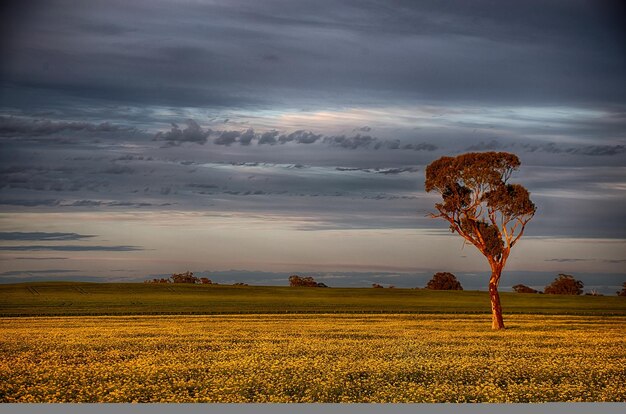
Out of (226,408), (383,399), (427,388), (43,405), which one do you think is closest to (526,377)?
(427,388)

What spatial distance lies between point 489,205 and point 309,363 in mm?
19437

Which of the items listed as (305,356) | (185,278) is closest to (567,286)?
(185,278)

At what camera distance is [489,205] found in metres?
40.1

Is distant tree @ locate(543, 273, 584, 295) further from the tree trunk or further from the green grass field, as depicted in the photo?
the tree trunk

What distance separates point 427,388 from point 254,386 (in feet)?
14.0

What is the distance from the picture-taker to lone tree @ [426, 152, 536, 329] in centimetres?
3950

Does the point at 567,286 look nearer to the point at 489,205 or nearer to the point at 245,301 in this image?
the point at 245,301

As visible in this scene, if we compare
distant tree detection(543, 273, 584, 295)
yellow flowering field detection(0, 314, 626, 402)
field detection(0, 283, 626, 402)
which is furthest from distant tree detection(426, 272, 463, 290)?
yellow flowering field detection(0, 314, 626, 402)

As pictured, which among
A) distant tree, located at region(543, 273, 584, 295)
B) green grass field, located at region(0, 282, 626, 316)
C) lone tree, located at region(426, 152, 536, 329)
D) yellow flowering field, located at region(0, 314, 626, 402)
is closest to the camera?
yellow flowering field, located at region(0, 314, 626, 402)

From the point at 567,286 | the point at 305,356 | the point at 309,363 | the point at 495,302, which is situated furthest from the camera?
the point at 567,286

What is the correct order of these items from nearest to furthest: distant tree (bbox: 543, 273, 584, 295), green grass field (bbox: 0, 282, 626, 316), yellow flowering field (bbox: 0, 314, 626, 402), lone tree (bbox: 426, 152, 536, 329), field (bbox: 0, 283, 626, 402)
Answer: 1. yellow flowering field (bbox: 0, 314, 626, 402)
2. field (bbox: 0, 283, 626, 402)
3. lone tree (bbox: 426, 152, 536, 329)
4. green grass field (bbox: 0, 282, 626, 316)
5. distant tree (bbox: 543, 273, 584, 295)

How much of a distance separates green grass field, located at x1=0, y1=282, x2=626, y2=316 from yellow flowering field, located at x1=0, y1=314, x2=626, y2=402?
1651 centimetres

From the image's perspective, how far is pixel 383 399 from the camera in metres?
18.0

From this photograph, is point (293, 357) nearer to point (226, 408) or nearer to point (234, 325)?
point (226, 408)
